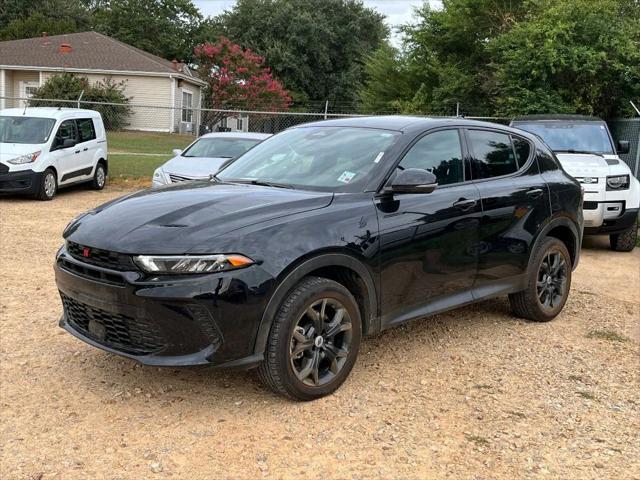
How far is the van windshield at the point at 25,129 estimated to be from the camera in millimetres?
12188

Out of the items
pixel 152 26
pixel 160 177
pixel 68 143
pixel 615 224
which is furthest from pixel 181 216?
pixel 152 26

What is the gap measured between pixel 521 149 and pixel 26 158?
30.9 ft

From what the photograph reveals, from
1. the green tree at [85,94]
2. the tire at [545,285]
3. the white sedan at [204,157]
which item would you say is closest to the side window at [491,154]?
the tire at [545,285]

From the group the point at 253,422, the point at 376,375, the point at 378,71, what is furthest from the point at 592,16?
the point at 253,422

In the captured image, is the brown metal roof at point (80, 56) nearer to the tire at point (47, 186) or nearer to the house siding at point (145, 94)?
the house siding at point (145, 94)

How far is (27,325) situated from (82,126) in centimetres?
926

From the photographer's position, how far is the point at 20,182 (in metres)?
11.6

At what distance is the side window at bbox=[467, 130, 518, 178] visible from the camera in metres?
4.93

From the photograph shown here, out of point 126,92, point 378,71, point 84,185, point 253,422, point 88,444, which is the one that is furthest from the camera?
point 126,92

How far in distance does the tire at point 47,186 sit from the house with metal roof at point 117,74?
18213mm

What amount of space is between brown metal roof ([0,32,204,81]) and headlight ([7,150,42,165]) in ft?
67.4

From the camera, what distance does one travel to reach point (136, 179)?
15.7 metres

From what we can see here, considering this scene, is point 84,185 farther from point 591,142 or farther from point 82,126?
point 591,142

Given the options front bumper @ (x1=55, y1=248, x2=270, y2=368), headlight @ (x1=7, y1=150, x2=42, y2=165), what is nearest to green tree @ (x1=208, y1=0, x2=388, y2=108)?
headlight @ (x1=7, y1=150, x2=42, y2=165)
